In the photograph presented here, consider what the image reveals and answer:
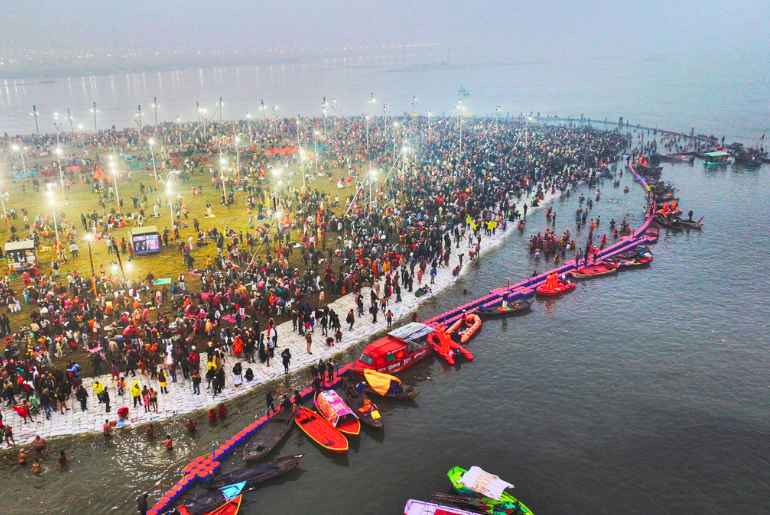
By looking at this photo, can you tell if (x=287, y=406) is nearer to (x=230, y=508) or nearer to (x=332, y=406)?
(x=332, y=406)

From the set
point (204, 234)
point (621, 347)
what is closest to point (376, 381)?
point (621, 347)

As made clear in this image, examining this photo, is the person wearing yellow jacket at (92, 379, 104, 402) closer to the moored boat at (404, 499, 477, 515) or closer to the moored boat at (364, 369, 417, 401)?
the moored boat at (364, 369, 417, 401)

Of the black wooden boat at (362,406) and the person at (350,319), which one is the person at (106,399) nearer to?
the black wooden boat at (362,406)

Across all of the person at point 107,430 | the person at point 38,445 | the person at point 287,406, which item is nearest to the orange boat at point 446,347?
the person at point 287,406

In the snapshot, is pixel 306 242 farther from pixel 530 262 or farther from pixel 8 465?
pixel 8 465

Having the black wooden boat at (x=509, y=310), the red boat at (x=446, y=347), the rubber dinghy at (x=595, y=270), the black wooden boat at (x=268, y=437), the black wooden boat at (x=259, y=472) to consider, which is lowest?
the black wooden boat at (x=259, y=472)

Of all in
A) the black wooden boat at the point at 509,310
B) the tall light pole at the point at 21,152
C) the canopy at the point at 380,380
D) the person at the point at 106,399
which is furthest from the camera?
the tall light pole at the point at 21,152

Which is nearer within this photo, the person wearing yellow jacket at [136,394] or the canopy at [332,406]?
the canopy at [332,406]
